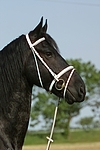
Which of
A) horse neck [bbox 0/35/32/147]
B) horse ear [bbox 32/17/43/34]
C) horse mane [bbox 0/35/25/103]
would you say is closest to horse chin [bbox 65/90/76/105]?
horse neck [bbox 0/35/32/147]

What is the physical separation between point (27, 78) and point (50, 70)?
26 cm

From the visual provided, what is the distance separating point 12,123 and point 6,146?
0.94 feet

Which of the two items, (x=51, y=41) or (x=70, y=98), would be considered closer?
(x=70, y=98)

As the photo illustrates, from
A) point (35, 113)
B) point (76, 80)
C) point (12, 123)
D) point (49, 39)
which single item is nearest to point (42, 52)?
point (49, 39)

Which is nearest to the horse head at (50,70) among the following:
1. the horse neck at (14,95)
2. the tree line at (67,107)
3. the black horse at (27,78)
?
the black horse at (27,78)

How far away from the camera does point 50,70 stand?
5340mm

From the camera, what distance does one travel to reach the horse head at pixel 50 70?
531 cm

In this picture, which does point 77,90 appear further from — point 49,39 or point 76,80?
point 49,39

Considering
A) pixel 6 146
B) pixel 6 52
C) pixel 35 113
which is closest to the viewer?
pixel 6 146

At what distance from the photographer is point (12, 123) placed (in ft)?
17.3

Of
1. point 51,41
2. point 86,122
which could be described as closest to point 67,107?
point 86,122

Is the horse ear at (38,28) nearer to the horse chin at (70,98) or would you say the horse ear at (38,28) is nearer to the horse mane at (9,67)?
the horse mane at (9,67)

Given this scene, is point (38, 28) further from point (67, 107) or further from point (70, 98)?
point (67, 107)

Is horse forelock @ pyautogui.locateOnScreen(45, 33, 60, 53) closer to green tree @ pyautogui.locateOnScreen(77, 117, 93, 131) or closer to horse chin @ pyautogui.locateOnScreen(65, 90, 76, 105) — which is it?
horse chin @ pyautogui.locateOnScreen(65, 90, 76, 105)
